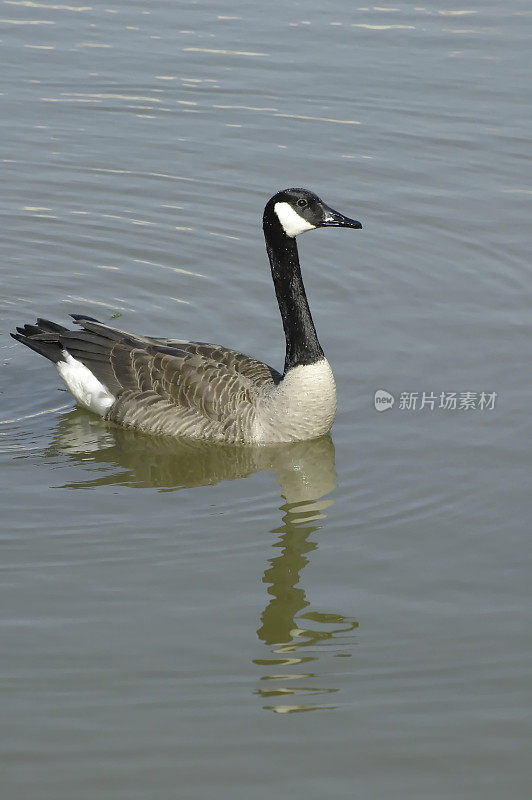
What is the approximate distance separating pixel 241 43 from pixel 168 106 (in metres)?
2.53

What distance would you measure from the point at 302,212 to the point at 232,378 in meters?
1.59

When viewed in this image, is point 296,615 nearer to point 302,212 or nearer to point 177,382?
point 177,382

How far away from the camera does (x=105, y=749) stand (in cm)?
652

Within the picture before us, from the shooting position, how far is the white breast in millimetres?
10484

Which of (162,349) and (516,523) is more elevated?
(162,349)

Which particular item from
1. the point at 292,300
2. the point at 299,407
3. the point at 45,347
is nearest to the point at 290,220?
the point at 292,300

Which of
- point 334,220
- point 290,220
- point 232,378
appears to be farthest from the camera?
point 232,378

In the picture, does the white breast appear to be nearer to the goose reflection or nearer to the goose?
the goose

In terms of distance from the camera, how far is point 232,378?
1070cm

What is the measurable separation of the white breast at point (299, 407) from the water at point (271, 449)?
0.60ft

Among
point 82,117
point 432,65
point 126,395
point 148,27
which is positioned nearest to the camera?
point 126,395

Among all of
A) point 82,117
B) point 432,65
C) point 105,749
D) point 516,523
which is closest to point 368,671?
point 105,749

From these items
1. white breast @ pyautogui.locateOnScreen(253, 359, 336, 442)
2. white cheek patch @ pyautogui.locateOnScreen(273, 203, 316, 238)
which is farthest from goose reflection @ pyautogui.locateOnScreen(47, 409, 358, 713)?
white cheek patch @ pyautogui.locateOnScreen(273, 203, 316, 238)

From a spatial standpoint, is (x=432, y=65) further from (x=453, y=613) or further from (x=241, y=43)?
(x=453, y=613)
